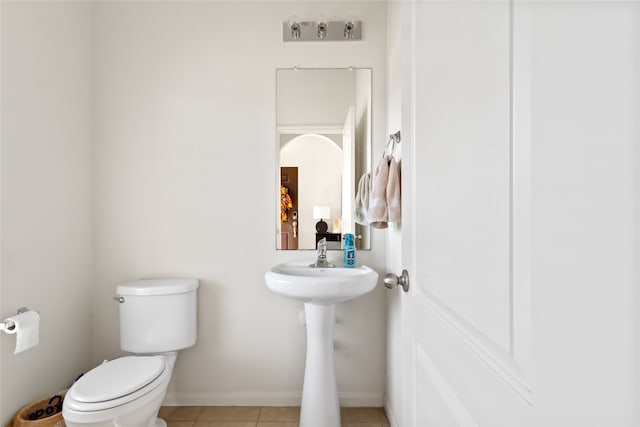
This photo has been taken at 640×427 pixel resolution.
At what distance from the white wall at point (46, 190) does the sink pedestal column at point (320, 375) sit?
127 cm

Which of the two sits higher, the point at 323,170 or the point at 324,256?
the point at 323,170

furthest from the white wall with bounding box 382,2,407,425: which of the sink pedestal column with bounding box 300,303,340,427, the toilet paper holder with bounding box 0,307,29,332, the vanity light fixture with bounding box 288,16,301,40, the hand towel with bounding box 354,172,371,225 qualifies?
the toilet paper holder with bounding box 0,307,29,332

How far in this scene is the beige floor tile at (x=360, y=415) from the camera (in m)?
2.01

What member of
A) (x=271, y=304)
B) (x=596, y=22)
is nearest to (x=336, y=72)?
(x=271, y=304)

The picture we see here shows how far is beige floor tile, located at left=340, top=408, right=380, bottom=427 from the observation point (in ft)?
6.61

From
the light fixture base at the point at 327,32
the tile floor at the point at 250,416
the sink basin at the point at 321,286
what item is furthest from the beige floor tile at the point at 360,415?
the light fixture base at the point at 327,32

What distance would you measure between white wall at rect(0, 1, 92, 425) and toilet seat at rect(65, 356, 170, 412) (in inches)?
15.6

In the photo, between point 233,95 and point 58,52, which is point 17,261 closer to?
point 58,52

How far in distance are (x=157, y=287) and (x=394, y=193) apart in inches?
51.0

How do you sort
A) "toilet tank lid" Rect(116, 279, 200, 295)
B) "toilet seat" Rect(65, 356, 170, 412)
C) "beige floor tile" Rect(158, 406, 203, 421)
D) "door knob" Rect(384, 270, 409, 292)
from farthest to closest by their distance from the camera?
"beige floor tile" Rect(158, 406, 203, 421) → "toilet tank lid" Rect(116, 279, 200, 295) → "toilet seat" Rect(65, 356, 170, 412) → "door knob" Rect(384, 270, 409, 292)

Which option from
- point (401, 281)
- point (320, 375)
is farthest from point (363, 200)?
point (401, 281)

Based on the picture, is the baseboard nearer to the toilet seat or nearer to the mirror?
the toilet seat

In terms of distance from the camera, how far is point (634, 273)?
287 mm

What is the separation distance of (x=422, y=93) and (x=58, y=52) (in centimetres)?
197
